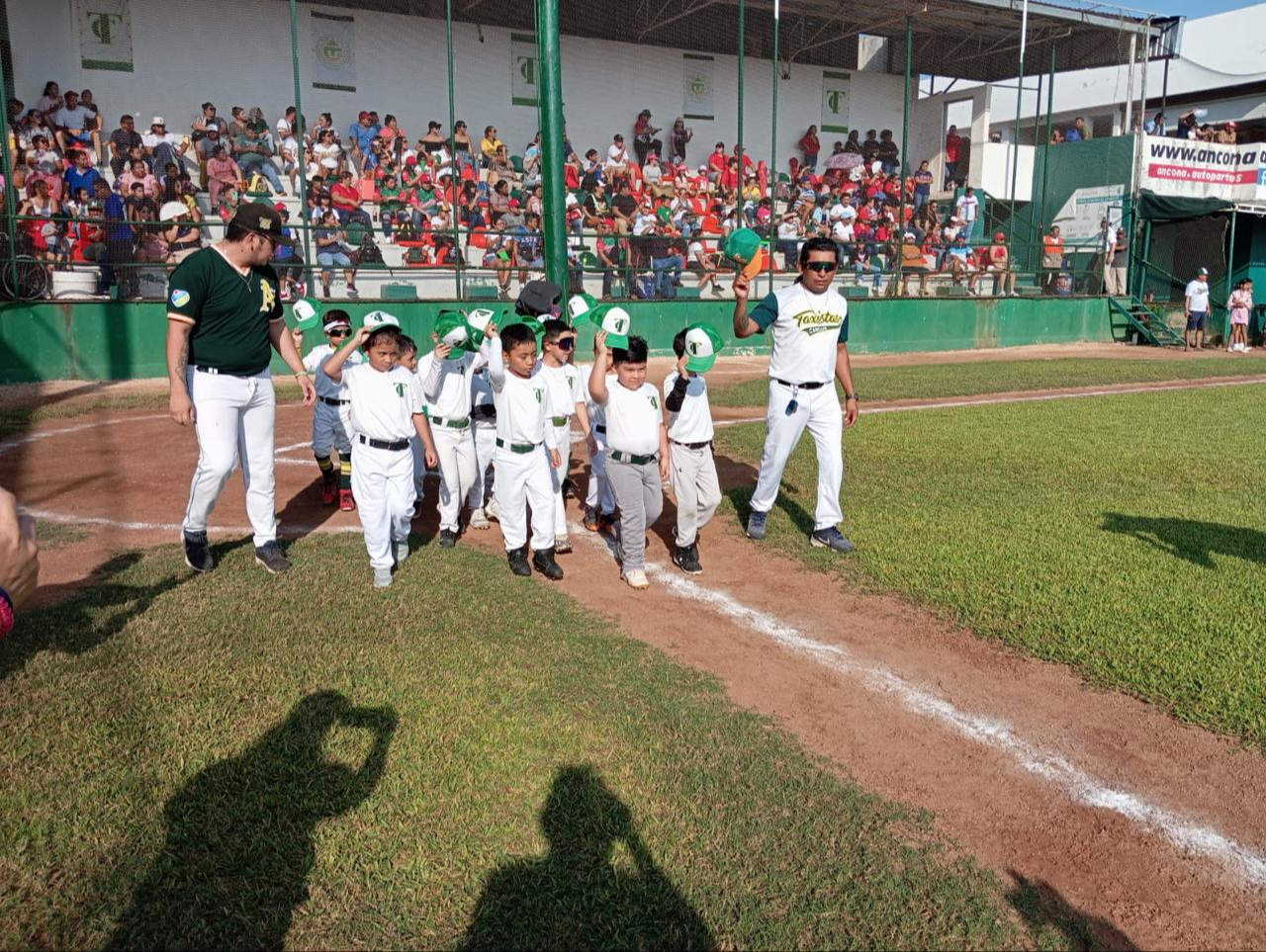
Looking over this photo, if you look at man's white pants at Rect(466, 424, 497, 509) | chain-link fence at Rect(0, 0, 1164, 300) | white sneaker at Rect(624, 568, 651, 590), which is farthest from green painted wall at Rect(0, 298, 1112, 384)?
white sneaker at Rect(624, 568, 651, 590)

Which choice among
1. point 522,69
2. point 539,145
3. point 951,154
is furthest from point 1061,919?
point 951,154

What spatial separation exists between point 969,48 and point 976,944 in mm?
30259

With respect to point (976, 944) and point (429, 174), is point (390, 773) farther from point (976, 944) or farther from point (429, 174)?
point (429, 174)

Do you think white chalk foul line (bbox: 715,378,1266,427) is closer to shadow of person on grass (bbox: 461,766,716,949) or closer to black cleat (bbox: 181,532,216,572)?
black cleat (bbox: 181,532,216,572)

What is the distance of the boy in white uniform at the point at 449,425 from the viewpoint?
686cm

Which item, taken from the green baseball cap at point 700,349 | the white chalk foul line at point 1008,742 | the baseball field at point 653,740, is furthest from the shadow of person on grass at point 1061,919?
the green baseball cap at point 700,349

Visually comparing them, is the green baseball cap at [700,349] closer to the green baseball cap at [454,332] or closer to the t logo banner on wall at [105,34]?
the green baseball cap at [454,332]

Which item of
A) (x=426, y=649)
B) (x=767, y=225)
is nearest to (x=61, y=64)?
(x=767, y=225)

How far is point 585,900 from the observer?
115 inches

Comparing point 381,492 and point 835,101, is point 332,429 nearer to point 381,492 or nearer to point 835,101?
point 381,492

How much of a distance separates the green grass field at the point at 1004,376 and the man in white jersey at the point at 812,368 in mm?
6653

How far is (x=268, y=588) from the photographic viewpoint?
5602 mm

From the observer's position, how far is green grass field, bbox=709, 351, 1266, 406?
47.8 feet

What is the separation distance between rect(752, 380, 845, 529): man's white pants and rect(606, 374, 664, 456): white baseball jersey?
1083mm
